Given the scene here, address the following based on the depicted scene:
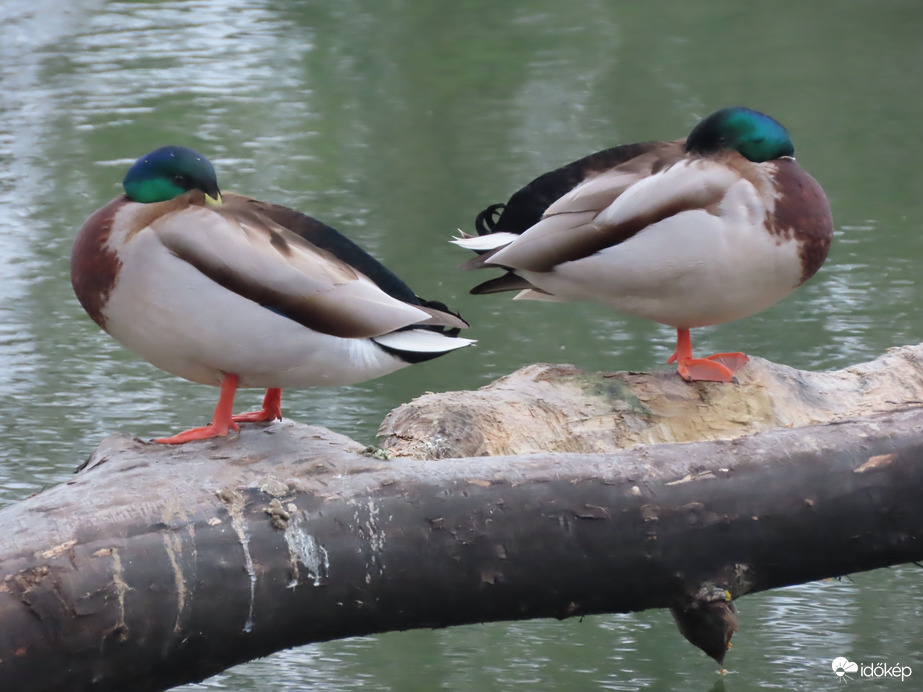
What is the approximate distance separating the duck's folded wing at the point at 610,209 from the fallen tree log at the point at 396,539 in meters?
0.60

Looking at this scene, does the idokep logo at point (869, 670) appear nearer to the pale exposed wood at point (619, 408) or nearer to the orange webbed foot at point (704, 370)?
the pale exposed wood at point (619, 408)

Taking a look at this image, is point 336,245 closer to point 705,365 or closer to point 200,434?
point 200,434

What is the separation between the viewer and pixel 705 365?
2734mm

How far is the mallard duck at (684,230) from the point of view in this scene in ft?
8.38

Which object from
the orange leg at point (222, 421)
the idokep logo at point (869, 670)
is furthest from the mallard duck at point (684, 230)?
the orange leg at point (222, 421)

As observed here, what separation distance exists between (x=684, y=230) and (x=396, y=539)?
3.06 ft

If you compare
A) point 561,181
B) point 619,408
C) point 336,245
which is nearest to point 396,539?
point 336,245

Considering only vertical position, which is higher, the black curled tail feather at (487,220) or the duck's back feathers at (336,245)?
the duck's back feathers at (336,245)

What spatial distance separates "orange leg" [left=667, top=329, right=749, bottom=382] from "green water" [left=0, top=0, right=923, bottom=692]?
48 centimetres

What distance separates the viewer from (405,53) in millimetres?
7297

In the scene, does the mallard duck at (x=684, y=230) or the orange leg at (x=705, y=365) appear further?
the orange leg at (x=705, y=365)

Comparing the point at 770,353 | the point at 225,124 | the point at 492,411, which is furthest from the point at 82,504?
the point at 225,124

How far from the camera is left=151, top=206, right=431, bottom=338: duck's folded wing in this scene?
210 cm

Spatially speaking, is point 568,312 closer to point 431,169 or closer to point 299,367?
point 431,169
